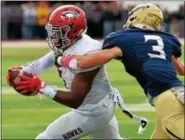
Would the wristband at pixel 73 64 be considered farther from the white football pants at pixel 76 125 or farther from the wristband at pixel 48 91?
the white football pants at pixel 76 125

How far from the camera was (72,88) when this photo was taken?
6156mm

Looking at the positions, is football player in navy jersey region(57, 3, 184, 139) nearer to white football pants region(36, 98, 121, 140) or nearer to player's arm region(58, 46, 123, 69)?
player's arm region(58, 46, 123, 69)

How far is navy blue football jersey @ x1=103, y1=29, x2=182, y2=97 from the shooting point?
5.63 meters

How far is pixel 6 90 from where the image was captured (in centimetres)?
1428

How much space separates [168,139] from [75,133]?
37.3 inches

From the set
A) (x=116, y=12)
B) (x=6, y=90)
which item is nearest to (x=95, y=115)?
(x=6, y=90)

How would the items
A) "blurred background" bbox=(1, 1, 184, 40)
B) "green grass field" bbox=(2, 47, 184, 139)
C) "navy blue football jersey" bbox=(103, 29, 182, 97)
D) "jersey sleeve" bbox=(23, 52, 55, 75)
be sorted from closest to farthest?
1. "navy blue football jersey" bbox=(103, 29, 182, 97)
2. "jersey sleeve" bbox=(23, 52, 55, 75)
3. "green grass field" bbox=(2, 47, 184, 139)
4. "blurred background" bbox=(1, 1, 184, 40)

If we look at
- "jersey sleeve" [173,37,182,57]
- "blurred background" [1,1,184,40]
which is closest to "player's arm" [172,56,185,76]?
"jersey sleeve" [173,37,182,57]

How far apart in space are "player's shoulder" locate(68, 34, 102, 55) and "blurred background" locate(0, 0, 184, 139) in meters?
2.92

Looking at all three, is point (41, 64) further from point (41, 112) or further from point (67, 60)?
point (41, 112)

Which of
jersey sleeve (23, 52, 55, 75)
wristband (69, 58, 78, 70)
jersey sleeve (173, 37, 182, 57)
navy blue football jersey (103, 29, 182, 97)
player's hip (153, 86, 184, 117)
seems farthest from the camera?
jersey sleeve (23, 52, 55, 75)

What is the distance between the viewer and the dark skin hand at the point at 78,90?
612 centimetres

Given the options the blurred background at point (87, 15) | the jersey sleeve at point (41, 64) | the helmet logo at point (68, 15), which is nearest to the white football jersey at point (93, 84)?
the helmet logo at point (68, 15)

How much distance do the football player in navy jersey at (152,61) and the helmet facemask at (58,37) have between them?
0.43 meters
